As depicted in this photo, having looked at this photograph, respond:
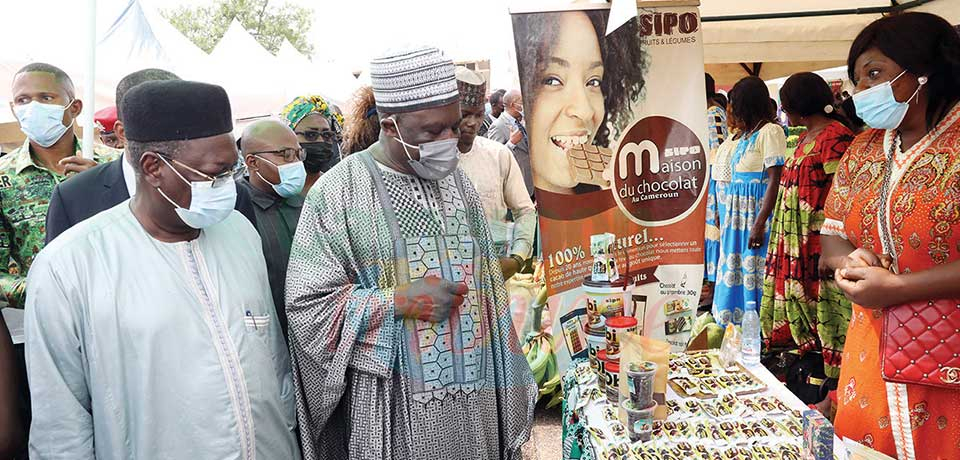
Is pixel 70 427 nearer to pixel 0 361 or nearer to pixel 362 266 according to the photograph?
pixel 0 361

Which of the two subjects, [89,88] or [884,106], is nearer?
[884,106]

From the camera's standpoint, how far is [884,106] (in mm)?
2186

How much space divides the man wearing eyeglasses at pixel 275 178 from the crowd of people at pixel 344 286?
0.08 metres

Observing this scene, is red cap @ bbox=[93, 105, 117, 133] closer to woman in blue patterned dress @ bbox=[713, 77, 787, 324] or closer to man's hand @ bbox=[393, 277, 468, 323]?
man's hand @ bbox=[393, 277, 468, 323]

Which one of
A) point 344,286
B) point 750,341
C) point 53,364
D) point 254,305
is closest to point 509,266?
point 750,341

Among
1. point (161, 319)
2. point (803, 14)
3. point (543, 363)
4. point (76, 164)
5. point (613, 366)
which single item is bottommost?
point (543, 363)

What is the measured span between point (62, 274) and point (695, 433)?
1.84 meters

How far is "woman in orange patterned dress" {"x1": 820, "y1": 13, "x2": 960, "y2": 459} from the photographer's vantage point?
202 cm

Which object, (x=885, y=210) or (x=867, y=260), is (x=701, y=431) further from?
(x=885, y=210)

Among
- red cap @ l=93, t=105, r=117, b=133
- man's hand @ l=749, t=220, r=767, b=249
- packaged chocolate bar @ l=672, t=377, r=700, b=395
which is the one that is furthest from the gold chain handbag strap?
red cap @ l=93, t=105, r=117, b=133

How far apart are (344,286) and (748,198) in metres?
4.36

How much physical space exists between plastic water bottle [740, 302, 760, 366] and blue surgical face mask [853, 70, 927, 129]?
0.84m

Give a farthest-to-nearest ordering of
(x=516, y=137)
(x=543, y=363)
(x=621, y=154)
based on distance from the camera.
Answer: (x=516, y=137) → (x=543, y=363) → (x=621, y=154)

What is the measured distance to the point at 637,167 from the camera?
2934mm
